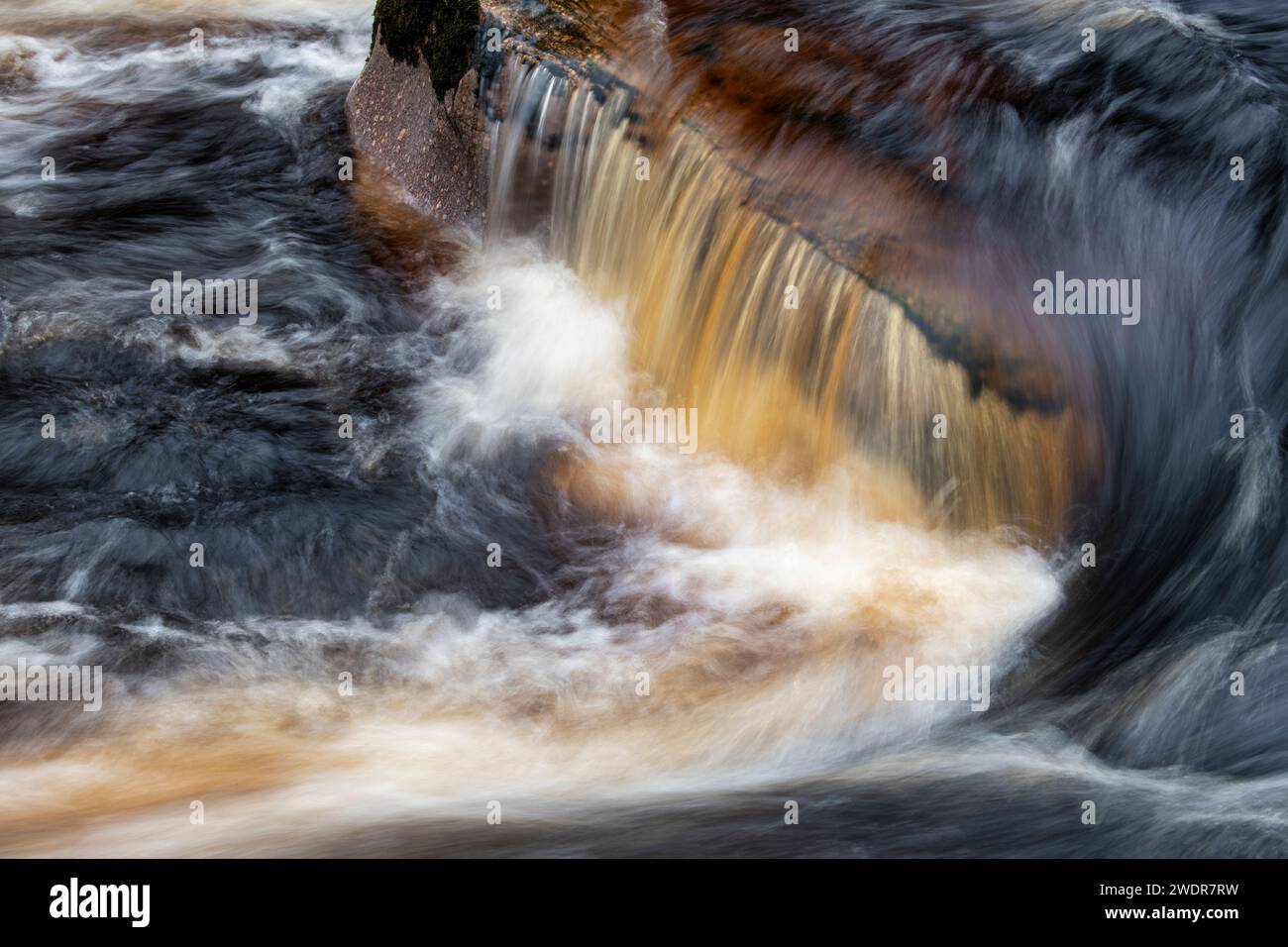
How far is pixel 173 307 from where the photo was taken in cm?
986

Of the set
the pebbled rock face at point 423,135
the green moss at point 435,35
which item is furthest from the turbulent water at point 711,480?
the green moss at point 435,35

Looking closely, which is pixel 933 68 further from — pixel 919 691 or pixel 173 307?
pixel 173 307

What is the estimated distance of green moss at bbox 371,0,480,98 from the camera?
1027cm

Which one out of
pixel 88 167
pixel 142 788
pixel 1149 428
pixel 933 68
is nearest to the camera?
pixel 142 788

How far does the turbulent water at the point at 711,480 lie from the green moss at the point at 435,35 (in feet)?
1.50

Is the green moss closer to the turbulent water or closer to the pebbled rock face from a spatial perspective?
the pebbled rock face

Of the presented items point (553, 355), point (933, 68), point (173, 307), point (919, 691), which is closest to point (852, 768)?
point (919, 691)

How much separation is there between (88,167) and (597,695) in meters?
6.34

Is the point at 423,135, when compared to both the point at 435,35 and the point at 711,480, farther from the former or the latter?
the point at 711,480

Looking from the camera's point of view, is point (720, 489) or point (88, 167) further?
point (88, 167)

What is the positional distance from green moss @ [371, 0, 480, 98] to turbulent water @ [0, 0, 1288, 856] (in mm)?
457

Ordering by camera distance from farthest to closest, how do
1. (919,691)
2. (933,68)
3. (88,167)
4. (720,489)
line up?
(88,167) → (933,68) → (720,489) → (919,691)

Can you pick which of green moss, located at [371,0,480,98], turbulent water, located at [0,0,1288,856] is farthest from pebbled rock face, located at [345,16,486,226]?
turbulent water, located at [0,0,1288,856]

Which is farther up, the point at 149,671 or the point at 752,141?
the point at 752,141
